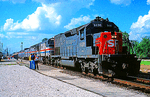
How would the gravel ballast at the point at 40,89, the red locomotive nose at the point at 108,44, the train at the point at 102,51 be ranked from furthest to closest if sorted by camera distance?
the red locomotive nose at the point at 108,44 → the train at the point at 102,51 → the gravel ballast at the point at 40,89

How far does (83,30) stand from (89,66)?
2.74 m

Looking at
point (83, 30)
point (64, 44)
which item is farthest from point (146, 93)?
point (64, 44)

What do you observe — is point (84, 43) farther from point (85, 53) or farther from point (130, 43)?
point (130, 43)

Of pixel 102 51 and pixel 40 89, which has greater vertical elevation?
pixel 102 51

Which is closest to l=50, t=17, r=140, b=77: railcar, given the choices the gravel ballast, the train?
the train

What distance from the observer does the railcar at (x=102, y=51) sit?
9.92m

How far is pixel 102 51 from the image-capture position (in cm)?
1049

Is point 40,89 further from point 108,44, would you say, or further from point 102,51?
point 108,44

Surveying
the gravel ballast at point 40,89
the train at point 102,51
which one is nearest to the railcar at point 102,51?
the train at point 102,51

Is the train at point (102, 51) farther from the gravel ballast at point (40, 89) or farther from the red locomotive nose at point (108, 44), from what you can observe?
the gravel ballast at point (40, 89)

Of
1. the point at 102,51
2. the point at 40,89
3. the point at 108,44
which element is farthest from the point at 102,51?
the point at 40,89

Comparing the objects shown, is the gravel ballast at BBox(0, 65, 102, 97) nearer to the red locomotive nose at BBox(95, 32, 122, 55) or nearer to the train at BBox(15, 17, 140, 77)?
the train at BBox(15, 17, 140, 77)

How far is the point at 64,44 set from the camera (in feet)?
58.0

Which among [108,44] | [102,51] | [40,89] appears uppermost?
[108,44]
